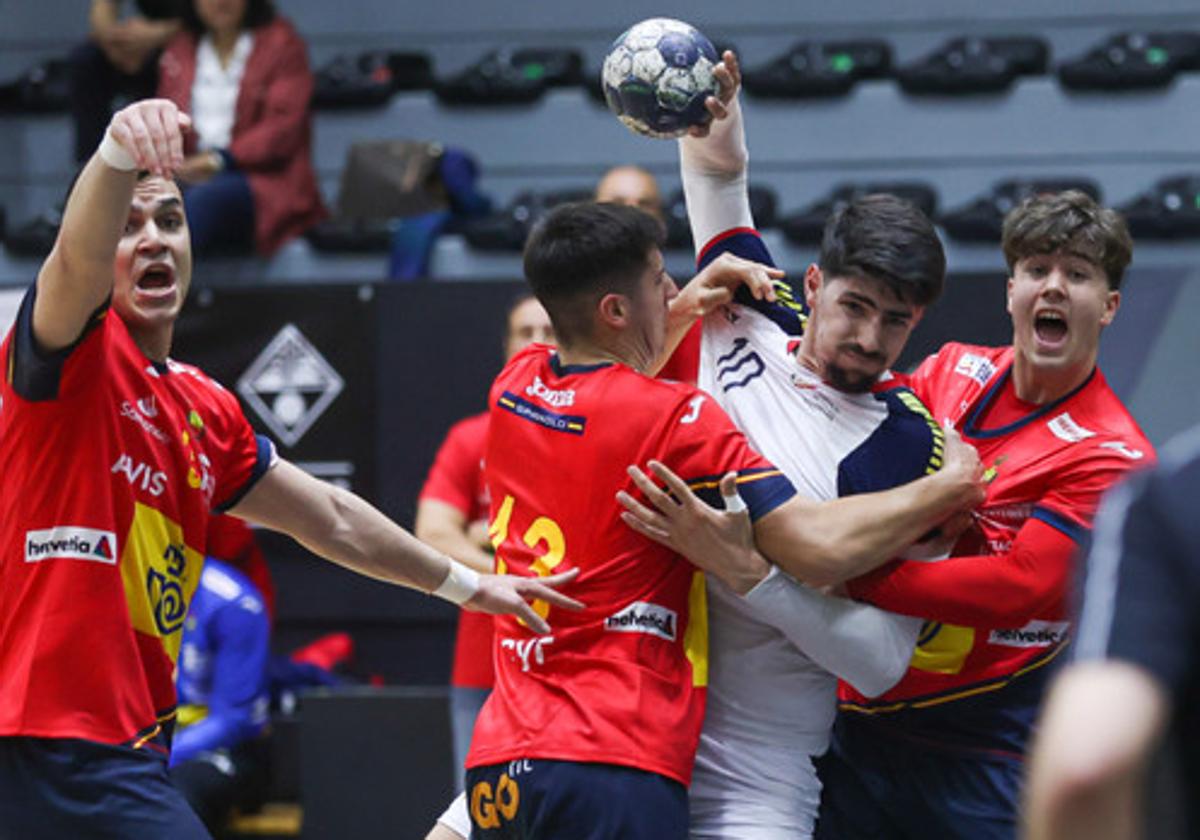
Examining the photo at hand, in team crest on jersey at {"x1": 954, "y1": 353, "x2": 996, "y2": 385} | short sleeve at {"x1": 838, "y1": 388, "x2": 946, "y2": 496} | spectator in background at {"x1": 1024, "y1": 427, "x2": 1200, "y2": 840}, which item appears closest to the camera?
spectator in background at {"x1": 1024, "y1": 427, "x2": 1200, "y2": 840}

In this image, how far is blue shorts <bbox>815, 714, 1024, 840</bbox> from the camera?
4188 mm

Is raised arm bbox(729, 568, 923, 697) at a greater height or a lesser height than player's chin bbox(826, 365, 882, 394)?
lesser

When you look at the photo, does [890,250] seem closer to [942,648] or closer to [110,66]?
[942,648]

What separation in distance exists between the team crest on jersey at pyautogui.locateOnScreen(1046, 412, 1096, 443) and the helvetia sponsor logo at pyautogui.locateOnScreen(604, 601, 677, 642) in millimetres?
1098

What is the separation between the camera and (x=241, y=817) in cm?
765

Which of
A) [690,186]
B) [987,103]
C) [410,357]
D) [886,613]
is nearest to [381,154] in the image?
[410,357]

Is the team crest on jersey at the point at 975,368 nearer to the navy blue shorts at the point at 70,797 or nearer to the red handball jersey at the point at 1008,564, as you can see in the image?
the red handball jersey at the point at 1008,564

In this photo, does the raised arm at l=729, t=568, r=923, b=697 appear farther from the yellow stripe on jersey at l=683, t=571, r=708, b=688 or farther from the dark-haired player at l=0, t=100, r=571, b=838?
the dark-haired player at l=0, t=100, r=571, b=838

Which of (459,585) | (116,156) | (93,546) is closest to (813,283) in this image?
(459,585)

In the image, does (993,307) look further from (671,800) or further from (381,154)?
(671,800)

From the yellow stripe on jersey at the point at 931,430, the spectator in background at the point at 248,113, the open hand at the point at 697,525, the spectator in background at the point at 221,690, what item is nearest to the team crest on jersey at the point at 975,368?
the yellow stripe on jersey at the point at 931,430

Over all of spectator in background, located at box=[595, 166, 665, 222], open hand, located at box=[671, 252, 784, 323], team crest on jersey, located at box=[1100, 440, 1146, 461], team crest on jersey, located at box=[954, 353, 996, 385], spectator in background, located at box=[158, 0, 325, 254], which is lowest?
team crest on jersey, located at box=[1100, 440, 1146, 461]

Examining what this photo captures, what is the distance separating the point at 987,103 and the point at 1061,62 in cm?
44

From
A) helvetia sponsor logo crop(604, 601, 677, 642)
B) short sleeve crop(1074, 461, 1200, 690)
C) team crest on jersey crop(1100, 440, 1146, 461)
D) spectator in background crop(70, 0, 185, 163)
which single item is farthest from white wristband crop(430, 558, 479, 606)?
spectator in background crop(70, 0, 185, 163)
